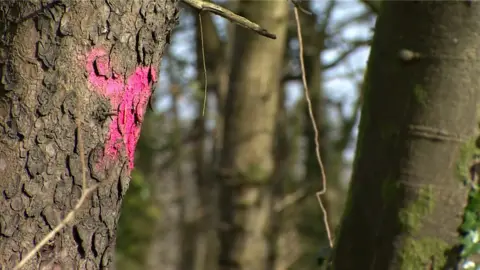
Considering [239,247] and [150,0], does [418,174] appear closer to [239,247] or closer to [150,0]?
[150,0]

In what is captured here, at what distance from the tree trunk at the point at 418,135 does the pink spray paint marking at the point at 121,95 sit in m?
0.74

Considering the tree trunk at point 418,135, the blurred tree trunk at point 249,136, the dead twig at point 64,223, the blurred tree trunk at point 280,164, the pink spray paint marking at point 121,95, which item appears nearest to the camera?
the dead twig at point 64,223

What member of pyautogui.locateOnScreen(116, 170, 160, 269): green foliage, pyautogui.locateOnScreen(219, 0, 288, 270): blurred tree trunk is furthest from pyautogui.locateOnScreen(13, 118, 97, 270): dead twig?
pyautogui.locateOnScreen(116, 170, 160, 269): green foliage

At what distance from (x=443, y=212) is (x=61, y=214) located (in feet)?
3.63

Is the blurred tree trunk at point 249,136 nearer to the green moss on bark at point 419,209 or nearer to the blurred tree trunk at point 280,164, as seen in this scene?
the blurred tree trunk at point 280,164

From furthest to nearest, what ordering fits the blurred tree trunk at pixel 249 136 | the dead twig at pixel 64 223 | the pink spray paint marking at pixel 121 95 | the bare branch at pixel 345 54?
the bare branch at pixel 345 54
the blurred tree trunk at pixel 249 136
the pink spray paint marking at pixel 121 95
the dead twig at pixel 64 223

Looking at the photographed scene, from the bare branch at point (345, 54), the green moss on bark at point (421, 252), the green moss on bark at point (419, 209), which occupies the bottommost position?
the green moss on bark at point (421, 252)

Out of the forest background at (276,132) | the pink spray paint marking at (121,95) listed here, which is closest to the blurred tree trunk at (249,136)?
the forest background at (276,132)

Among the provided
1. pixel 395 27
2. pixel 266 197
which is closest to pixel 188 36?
pixel 266 197

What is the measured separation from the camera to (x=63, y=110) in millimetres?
1595

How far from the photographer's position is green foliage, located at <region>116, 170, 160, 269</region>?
640 centimetres

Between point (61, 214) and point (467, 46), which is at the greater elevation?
point (467, 46)

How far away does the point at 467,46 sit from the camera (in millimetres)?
1954

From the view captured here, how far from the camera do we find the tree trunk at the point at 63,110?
1.57 m
